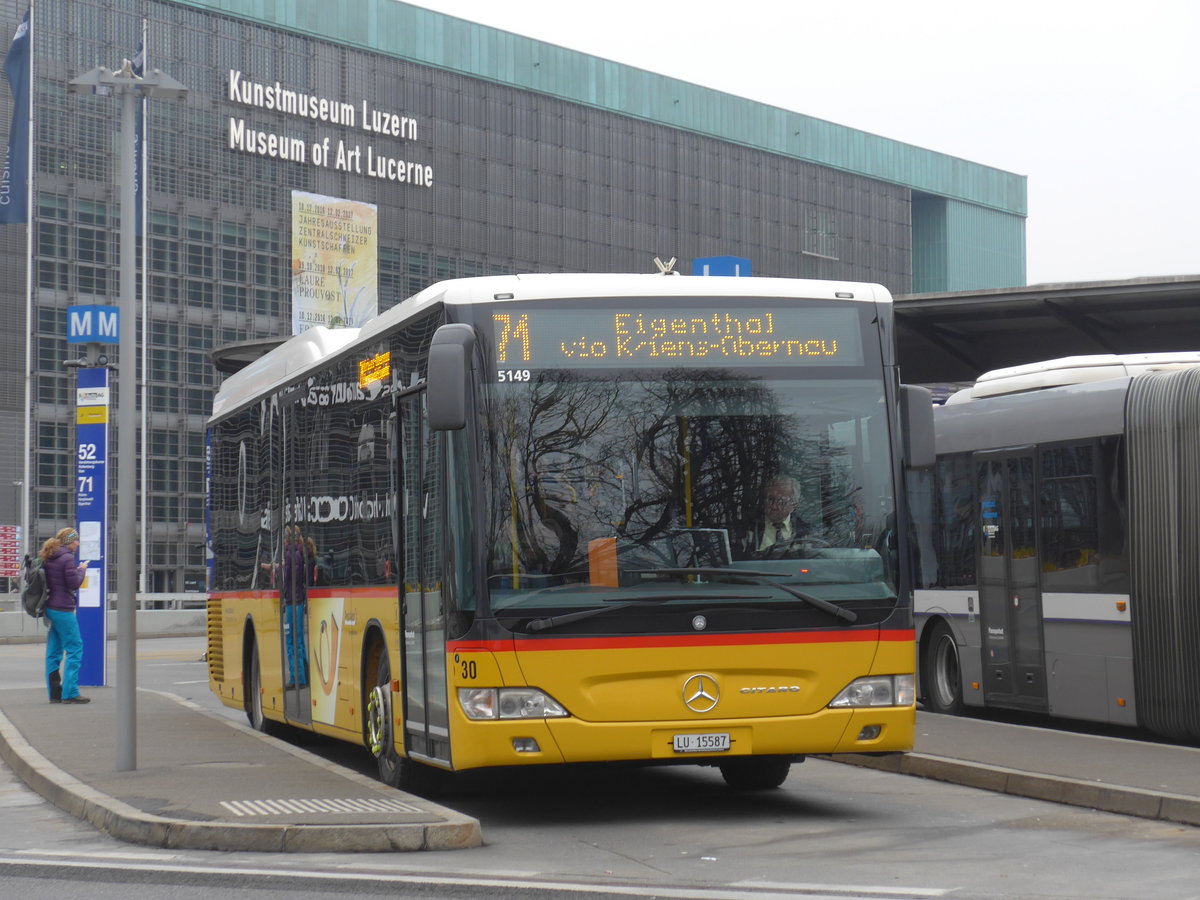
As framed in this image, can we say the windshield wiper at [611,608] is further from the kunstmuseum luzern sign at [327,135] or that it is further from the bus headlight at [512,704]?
the kunstmuseum luzern sign at [327,135]

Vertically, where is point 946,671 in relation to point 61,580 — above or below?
below

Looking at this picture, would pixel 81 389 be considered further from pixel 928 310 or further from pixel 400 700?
pixel 400 700

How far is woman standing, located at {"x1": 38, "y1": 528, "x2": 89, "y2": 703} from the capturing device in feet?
63.2

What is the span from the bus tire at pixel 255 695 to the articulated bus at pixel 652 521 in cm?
562

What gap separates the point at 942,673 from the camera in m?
17.7

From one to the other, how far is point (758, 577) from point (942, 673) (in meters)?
8.23

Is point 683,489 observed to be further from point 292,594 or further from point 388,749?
point 292,594

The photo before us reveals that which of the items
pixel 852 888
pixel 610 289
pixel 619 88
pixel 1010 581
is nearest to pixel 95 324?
pixel 1010 581

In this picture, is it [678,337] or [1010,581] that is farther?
[1010,581]

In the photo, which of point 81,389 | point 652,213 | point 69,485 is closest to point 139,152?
point 69,485

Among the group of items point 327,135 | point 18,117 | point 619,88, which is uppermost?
point 619,88

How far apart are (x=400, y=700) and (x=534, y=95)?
84257 millimetres

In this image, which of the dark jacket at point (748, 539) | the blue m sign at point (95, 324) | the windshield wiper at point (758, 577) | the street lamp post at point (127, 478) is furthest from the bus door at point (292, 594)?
the blue m sign at point (95, 324)

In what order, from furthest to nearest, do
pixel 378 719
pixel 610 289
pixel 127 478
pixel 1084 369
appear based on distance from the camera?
1. pixel 1084 369
2. pixel 127 478
3. pixel 378 719
4. pixel 610 289
